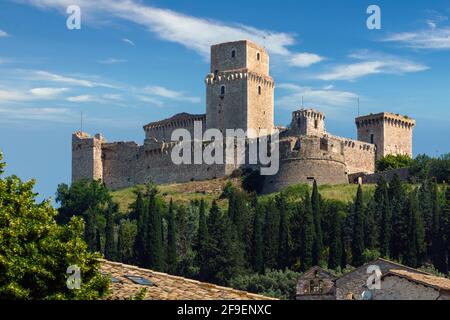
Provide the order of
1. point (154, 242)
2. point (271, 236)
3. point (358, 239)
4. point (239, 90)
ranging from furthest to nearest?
point (239, 90) → point (154, 242) → point (271, 236) → point (358, 239)

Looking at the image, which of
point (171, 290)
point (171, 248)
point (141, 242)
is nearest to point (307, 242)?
point (171, 248)

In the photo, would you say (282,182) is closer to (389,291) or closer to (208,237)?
(208,237)

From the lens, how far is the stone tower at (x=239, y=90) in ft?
310

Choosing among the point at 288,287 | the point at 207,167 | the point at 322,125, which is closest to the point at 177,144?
the point at 207,167

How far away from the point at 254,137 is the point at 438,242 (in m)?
27.5

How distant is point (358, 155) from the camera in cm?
9506

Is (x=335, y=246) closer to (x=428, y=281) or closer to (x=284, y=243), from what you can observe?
(x=284, y=243)

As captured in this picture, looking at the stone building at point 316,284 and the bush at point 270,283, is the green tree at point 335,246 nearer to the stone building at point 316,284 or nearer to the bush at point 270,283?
the bush at point 270,283

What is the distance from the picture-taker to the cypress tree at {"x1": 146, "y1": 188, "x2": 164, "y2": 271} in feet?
228

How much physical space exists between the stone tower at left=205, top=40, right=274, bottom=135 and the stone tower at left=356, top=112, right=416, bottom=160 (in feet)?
31.5

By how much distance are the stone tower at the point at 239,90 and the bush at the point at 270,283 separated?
94.9ft

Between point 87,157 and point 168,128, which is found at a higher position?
point 168,128

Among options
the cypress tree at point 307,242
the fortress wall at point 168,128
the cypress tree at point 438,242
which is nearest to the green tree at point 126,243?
the cypress tree at point 307,242
